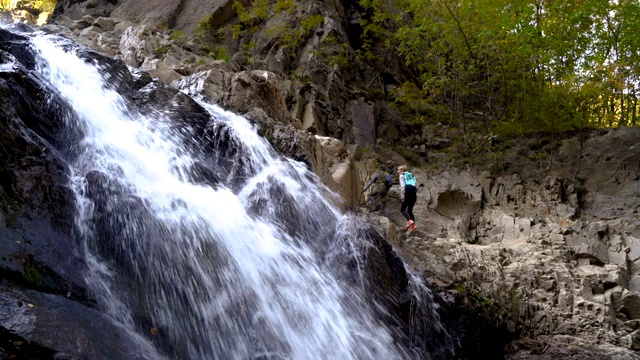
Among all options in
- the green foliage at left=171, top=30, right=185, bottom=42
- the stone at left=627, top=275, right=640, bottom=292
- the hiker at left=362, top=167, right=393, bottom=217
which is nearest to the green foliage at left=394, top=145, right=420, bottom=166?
the hiker at left=362, top=167, right=393, bottom=217

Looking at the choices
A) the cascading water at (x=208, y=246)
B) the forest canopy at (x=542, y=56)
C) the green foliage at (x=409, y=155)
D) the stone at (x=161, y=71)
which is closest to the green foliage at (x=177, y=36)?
the stone at (x=161, y=71)

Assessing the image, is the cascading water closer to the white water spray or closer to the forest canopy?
the white water spray

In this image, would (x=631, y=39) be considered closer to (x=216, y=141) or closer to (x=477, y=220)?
(x=477, y=220)

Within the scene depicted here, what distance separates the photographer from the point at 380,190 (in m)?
11.4

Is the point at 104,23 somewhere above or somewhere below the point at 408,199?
above

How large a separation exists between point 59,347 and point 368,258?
4084 millimetres

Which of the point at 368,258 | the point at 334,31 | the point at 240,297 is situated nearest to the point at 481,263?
the point at 368,258

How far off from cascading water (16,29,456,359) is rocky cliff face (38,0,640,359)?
65.2 inches

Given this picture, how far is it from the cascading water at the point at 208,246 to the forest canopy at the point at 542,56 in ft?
28.0

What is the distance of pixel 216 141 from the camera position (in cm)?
873

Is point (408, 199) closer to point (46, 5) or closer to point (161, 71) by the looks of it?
point (161, 71)

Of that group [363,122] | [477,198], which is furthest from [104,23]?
[477,198]

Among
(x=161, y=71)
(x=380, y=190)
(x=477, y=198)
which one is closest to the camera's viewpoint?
(x=380, y=190)

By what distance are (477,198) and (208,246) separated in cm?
880
